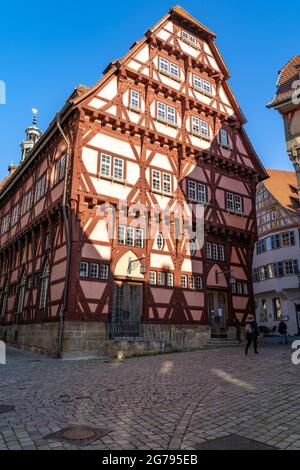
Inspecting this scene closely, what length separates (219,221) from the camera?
2319cm

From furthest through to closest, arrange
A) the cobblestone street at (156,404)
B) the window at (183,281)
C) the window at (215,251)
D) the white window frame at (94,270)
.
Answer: the window at (215,251), the window at (183,281), the white window frame at (94,270), the cobblestone street at (156,404)

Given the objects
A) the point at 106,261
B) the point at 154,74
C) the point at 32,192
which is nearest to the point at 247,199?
the point at 154,74

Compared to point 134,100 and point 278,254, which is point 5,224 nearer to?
→ point 134,100

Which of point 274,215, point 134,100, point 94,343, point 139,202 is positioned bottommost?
point 94,343

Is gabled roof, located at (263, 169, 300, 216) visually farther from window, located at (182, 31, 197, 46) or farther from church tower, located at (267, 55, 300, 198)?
church tower, located at (267, 55, 300, 198)

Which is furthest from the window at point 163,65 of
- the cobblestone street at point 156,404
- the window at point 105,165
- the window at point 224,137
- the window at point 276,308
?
the window at point 276,308

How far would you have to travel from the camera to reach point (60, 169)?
2014 centimetres

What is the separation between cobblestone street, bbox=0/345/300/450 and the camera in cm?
530

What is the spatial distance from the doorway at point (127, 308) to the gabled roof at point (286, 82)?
10923 mm

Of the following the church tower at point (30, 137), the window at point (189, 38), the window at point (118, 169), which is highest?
the church tower at point (30, 137)

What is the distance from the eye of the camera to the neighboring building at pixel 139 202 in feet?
58.4

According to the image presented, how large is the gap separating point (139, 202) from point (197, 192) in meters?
4.50

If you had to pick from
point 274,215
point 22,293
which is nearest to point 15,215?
point 22,293

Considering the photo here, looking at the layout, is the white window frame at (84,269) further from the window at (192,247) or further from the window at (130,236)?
the window at (192,247)
